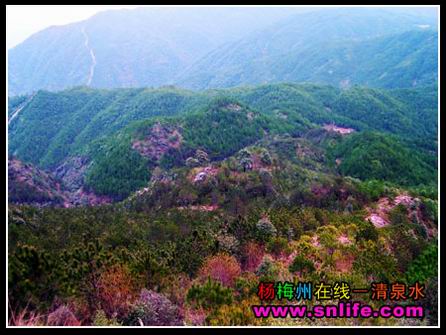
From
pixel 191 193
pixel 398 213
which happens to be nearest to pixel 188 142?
pixel 191 193

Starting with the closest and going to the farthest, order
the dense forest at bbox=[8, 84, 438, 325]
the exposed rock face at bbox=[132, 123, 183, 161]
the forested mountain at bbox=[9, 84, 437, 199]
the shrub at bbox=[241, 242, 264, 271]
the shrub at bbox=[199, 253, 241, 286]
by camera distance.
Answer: the dense forest at bbox=[8, 84, 438, 325] < the shrub at bbox=[199, 253, 241, 286] < the shrub at bbox=[241, 242, 264, 271] < the forested mountain at bbox=[9, 84, 437, 199] < the exposed rock face at bbox=[132, 123, 183, 161]

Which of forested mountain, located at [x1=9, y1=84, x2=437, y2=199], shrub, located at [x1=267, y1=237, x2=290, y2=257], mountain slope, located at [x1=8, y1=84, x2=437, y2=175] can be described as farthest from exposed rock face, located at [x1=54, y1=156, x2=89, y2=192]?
shrub, located at [x1=267, y1=237, x2=290, y2=257]

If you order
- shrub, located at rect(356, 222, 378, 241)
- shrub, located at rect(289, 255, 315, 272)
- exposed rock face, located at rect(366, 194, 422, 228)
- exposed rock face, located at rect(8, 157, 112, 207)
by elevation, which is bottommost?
exposed rock face, located at rect(8, 157, 112, 207)

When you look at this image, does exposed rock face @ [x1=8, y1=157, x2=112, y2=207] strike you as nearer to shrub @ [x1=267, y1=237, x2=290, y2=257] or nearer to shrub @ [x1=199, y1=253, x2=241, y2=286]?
shrub @ [x1=267, y1=237, x2=290, y2=257]

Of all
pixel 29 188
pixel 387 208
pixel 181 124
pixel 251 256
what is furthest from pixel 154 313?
pixel 181 124

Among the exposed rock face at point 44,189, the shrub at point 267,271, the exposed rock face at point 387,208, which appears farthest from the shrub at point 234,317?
the exposed rock face at point 44,189

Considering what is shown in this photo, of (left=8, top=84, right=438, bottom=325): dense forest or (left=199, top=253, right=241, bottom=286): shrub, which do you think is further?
(left=199, top=253, right=241, bottom=286): shrub

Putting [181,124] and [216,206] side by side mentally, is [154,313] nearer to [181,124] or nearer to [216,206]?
[216,206]
